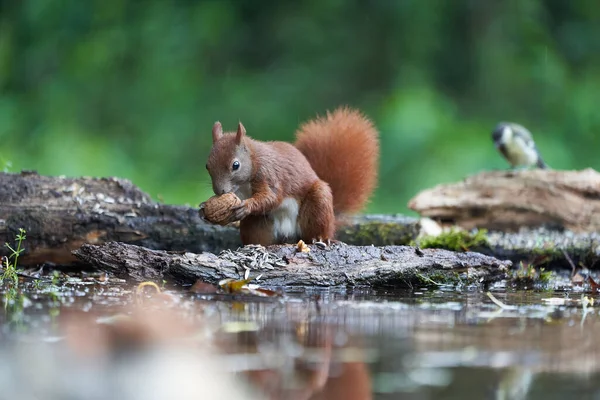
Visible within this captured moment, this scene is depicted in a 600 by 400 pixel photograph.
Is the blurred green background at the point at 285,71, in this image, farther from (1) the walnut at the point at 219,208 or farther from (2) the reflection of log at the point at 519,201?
(1) the walnut at the point at 219,208

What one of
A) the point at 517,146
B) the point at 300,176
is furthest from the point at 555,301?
the point at 517,146

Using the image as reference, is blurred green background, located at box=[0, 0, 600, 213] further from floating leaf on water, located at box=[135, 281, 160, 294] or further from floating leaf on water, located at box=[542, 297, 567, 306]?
floating leaf on water, located at box=[135, 281, 160, 294]

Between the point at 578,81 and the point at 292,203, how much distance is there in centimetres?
542

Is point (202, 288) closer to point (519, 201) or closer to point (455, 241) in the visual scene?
point (455, 241)

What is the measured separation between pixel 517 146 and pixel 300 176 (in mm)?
3203

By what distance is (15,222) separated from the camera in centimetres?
366

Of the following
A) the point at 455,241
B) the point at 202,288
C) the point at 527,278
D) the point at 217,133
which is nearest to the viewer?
the point at 202,288

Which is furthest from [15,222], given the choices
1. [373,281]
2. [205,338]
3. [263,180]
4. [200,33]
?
[200,33]

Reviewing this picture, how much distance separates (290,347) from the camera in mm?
1846

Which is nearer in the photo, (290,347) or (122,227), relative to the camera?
(290,347)

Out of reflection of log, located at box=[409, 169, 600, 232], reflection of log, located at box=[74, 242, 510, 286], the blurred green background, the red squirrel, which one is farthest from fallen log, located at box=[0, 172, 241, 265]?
the blurred green background

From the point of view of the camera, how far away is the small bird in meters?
6.16

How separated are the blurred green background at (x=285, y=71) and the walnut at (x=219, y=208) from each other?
14.9ft

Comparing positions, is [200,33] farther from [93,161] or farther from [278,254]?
[278,254]
